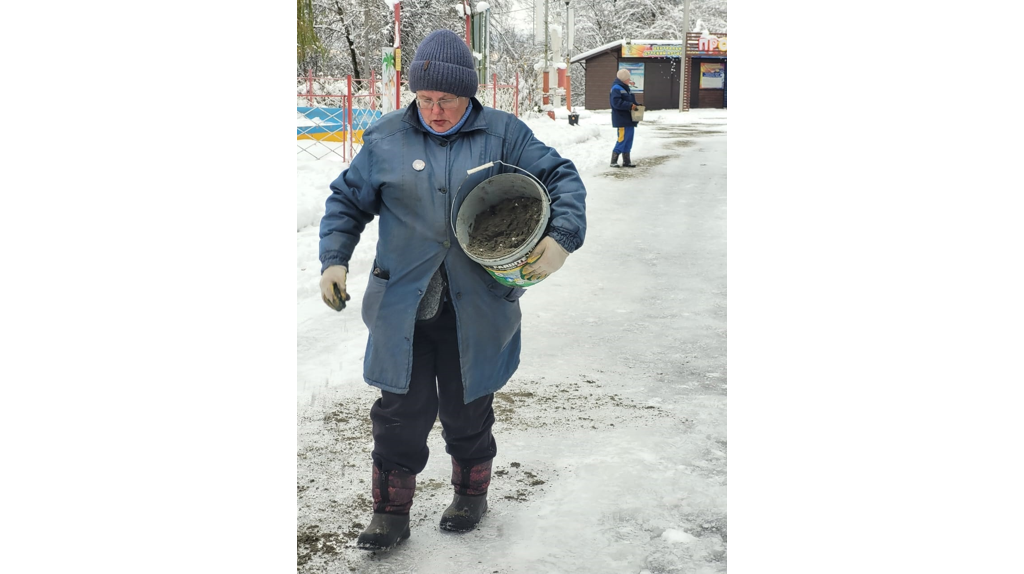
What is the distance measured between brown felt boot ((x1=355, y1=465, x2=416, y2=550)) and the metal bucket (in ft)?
2.24

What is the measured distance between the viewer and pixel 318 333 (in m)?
3.46

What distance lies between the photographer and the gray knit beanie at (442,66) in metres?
2.03

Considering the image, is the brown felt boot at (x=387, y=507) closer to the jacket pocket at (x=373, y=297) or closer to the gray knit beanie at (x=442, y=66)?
the jacket pocket at (x=373, y=297)

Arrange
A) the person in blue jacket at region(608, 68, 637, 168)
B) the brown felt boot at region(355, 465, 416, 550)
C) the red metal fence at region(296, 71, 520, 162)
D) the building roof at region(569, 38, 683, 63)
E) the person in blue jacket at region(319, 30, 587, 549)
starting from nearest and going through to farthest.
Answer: the person in blue jacket at region(319, 30, 587, 549) → the brown felt boot at region(355, 465, 416, 550) → the red metal fence at region(296, 71, 520, 162) → the building roof at region(569, 38, 683, 63) → the person in blue jacket at region(608, 68, 637, 168)

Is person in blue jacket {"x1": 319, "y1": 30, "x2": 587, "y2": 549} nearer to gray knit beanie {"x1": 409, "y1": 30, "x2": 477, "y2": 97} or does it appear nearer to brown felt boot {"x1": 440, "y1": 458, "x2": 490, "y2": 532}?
gray knit beanie {"x1": 409, "y1": 30, "x2": 477, "y2": 97}

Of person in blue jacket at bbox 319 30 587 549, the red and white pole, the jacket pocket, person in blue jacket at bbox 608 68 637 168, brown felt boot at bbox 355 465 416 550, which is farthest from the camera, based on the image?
person in blue jacket at bbox 608 68 637 168

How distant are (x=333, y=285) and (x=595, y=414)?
4.59 feet

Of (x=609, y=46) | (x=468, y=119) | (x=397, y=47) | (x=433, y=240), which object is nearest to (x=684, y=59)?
(x=609, y=46)

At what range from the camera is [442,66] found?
2.03 meters

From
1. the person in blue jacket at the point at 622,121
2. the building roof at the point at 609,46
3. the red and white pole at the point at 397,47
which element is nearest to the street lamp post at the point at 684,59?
the building roof at the point at 609,46

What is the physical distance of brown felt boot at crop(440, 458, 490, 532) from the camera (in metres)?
2.43

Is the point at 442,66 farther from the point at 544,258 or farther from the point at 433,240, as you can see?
the point at 544,258

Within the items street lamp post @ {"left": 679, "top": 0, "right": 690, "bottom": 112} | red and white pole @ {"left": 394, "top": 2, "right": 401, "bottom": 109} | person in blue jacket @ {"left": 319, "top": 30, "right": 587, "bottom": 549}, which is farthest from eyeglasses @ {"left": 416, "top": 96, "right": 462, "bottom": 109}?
street lamp post @ {"left": 679, "top": 0, "right": 690, "bottom": 112}

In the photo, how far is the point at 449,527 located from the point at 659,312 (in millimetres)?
1878
